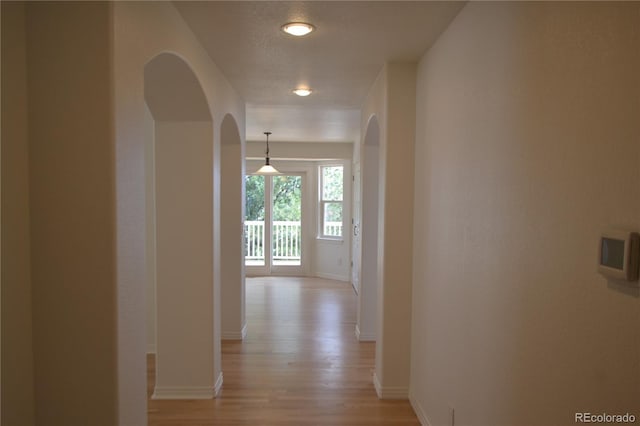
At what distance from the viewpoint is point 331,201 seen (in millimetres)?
8375

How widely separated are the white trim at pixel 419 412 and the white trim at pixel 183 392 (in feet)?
4.77

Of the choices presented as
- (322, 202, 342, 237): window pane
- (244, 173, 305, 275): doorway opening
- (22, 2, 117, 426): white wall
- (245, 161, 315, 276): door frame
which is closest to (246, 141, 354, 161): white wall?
(245, 161, 315, 276): door frame

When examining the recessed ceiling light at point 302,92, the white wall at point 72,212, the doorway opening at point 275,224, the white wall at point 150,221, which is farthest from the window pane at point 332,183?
the white wall at point 72,212

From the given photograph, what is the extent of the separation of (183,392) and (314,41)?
2.61 meters

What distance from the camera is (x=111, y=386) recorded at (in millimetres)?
1570

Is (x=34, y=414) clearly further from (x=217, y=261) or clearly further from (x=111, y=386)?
(x=217, y=261)

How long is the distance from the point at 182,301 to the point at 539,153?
257cm

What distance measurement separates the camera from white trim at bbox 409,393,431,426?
2768mm

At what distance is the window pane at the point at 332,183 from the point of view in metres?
8.26

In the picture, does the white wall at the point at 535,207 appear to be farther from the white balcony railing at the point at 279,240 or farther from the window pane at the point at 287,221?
the white balcony railing at the point at 279,240

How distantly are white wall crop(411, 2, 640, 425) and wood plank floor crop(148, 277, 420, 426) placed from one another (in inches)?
33.8

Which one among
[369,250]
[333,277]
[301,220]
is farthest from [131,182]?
[301,220]

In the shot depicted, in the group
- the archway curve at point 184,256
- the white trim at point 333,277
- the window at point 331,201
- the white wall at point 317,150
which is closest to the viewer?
the archway curve at point 184,256

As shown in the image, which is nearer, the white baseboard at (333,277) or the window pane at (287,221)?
the white baseboard at (333,277)
